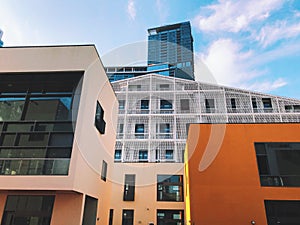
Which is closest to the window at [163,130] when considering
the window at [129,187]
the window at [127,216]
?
the window at [129,187]

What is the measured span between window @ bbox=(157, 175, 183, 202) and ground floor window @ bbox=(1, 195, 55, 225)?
8.03 m

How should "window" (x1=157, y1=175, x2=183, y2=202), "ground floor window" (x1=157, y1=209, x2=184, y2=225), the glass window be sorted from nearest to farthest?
"ground floor window" (x1=157, y1=209, x2=184, y2=225)
"window" (x1=157, y1=175, x2=183, y2=202)
the glass window

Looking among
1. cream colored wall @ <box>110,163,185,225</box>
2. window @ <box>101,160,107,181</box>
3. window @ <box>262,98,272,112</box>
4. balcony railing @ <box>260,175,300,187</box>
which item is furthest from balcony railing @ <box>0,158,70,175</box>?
window @ <box>262,98,272,112</box>

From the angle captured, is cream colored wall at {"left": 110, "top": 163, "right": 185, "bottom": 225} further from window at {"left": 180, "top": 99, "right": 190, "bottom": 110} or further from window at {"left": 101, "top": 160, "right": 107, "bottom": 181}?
window at {"left": 180, "top": 99, "right": 190, "bottom": 110}

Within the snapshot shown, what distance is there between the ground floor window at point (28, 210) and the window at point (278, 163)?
7.31 m

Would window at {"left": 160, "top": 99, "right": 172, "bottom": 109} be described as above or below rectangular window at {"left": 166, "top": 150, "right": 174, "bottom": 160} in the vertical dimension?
above

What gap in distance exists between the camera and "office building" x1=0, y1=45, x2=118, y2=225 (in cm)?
649

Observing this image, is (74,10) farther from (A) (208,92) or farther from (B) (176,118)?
(A) (208,92)

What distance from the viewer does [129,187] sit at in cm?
1412

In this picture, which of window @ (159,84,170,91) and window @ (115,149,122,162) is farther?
window @ (159,84,170,91)

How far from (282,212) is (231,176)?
6.35 feet

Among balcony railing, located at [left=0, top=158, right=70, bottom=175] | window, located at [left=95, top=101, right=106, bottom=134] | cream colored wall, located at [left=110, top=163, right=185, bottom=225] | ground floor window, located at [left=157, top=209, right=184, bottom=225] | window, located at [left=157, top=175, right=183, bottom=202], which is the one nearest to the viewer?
A: balcony railing, located at [left=0, top=158, right=70, bottom=175]

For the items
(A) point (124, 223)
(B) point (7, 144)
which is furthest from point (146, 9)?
(A) point (124, 223)

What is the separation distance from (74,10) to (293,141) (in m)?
9.77
